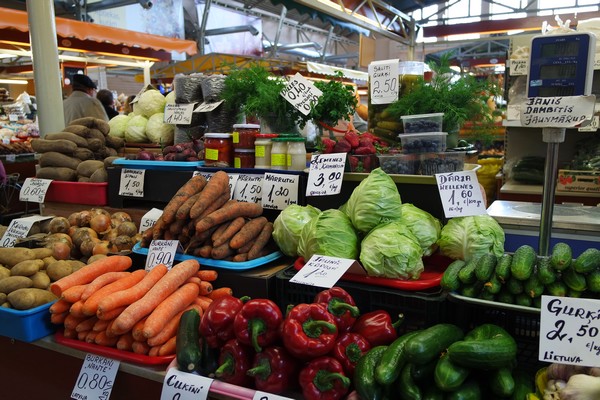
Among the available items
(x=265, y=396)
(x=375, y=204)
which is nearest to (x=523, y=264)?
(x=375, y=204)

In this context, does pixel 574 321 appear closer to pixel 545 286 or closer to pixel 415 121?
pixel 545 286

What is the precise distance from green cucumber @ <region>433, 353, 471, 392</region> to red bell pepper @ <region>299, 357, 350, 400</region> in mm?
245

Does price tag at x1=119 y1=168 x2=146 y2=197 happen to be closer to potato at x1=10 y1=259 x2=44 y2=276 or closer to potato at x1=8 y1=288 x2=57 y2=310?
potato at x1=10 y1=259 x2=44 y2=276

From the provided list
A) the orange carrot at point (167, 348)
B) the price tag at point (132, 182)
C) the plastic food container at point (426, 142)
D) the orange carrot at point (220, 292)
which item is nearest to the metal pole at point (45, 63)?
the price tag at point (132, 182)

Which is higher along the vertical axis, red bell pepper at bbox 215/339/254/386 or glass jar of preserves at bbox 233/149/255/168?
glass jar of preserves at bbox 233/149/255/168

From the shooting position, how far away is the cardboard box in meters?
4.00

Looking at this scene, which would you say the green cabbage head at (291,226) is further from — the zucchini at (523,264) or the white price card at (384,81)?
the zucchini at (523,264)

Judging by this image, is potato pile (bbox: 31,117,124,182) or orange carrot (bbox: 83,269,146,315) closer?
orange carrot (bbox: 83,269,146,315)

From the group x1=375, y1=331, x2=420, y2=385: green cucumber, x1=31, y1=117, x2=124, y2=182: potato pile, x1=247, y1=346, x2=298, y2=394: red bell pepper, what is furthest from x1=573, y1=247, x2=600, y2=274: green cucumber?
x1=31, y1=117, x2=124, y2=182: potato pile

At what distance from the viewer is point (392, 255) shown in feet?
5.46

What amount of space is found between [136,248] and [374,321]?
1284mm

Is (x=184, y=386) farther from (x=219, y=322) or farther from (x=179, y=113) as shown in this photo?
(x=179, y=113)

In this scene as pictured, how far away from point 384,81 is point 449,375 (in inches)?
63.5

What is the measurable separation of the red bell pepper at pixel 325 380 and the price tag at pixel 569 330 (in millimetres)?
528
